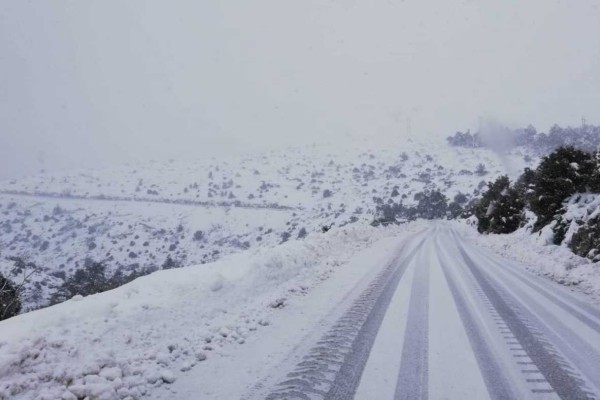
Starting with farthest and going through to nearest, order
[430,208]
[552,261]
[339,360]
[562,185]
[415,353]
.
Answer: [430,208] < [562,185] < [552,261] < [415,353] < [339,360]

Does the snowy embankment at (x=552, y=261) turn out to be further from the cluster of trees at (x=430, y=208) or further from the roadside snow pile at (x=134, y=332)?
the cluster of trees at (x=430, y=208)

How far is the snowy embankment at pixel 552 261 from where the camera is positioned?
11633 millimetres

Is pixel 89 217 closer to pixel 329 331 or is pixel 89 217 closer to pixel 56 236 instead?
pixel 56 236

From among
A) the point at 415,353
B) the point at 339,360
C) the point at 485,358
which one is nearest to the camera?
the point at 339,360

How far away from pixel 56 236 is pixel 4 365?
160156 mm

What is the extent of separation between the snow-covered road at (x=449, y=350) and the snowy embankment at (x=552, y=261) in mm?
2003

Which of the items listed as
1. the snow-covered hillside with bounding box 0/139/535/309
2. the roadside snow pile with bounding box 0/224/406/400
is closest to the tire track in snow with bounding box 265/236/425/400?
the roadside snow pile with bounding box 0/224/406/400

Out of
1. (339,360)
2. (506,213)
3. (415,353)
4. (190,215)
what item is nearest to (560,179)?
(506,213)

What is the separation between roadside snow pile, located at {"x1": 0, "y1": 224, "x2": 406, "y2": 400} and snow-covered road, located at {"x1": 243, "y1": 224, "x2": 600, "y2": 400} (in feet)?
4.53

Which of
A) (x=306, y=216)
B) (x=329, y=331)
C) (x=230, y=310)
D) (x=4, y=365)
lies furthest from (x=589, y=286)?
(x=306, y=216)

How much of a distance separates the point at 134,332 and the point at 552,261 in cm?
1435

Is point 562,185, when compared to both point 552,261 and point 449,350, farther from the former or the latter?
point 449,350

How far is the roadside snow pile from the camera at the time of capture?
4.39 meters

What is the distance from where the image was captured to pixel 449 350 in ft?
19.5
